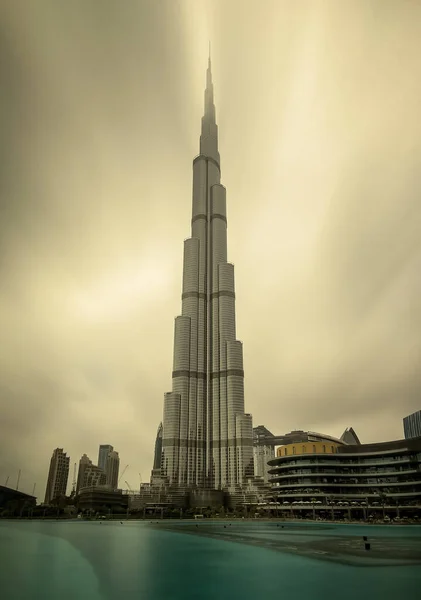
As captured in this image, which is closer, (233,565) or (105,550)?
(233,565)

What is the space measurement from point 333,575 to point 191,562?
20316 mm

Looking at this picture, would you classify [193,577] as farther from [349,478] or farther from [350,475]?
[349,478]

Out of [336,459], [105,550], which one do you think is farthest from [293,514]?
[105,550]

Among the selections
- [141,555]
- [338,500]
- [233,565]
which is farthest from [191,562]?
[338,500]

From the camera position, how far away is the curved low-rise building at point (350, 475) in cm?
16550

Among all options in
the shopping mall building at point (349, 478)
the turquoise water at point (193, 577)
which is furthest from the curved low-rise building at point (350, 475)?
the turquoise water at point (193, 577)

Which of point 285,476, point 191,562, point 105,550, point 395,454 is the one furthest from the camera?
point 285,476

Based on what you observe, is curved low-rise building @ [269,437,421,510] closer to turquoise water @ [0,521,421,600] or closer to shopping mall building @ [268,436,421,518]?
shopping mall building @ [268,436,421,518]

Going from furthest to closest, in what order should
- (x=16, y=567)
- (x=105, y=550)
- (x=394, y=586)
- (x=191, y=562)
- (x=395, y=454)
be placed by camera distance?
(x=395, y=454)
(x=105, y=550)
(x=191, y=562)
(x=16, y=567)
(x=394, y=586)

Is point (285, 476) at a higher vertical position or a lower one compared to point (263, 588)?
higher

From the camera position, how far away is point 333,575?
44.5m

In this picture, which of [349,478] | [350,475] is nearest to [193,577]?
[350,475]

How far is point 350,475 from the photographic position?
177875 mm

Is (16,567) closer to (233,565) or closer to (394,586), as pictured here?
(233,565)
